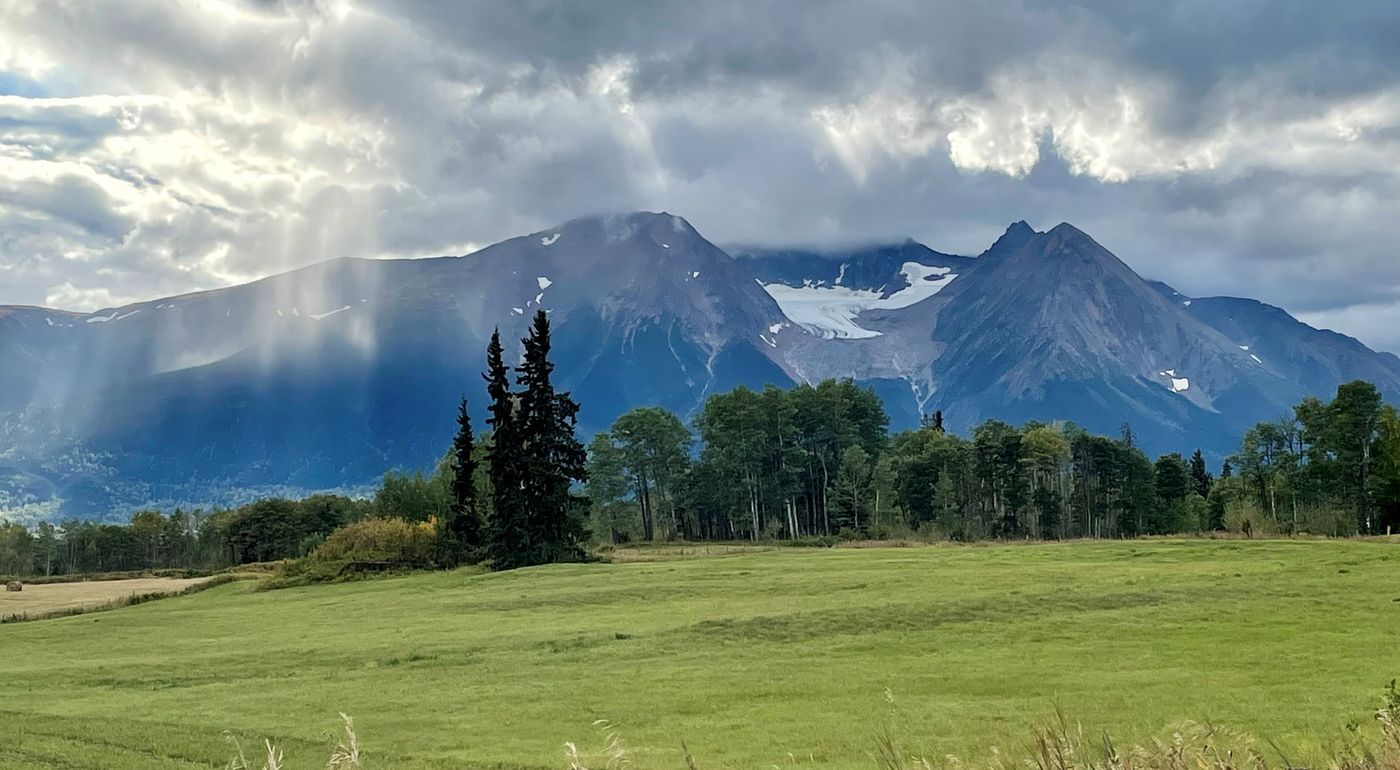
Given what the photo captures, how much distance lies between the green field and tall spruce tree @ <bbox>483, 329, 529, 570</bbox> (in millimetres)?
24801

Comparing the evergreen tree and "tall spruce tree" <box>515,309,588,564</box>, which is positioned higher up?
"tall spruce tree" <box>515,309,588,564</box>

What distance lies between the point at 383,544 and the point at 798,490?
5895cm

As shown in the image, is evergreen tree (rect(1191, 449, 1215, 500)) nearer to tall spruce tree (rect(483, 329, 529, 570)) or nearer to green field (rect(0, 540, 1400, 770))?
tall spruce tree (rect(483, 329, 529, 570))

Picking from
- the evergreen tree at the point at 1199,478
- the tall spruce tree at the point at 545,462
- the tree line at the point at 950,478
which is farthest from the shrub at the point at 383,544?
the evergreen tree at the point at 1199,478

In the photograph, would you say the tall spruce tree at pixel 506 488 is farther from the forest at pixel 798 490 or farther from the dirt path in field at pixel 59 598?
the dirt path in field at pixel 59 598

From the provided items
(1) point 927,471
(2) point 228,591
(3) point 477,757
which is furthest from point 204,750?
(1) point 927,471

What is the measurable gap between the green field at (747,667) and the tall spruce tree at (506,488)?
2480 cm

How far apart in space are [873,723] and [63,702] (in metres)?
20.1

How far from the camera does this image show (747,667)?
24875mm

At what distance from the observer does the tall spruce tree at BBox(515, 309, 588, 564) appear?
74.4 meters

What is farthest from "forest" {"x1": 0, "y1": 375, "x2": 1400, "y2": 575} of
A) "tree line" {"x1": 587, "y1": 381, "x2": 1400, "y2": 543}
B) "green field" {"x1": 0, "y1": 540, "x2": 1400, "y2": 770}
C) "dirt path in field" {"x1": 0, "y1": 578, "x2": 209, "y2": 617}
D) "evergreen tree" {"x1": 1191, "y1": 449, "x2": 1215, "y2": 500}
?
"green field" {"x1": 0, "y1": 540, "x2": 1400, "y2": 770}

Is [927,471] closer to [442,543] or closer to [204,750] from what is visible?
[442,543]

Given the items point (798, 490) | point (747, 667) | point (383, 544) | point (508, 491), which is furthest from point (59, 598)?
point (798, 490)

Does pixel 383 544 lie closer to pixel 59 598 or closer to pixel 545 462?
pixel 545 462
